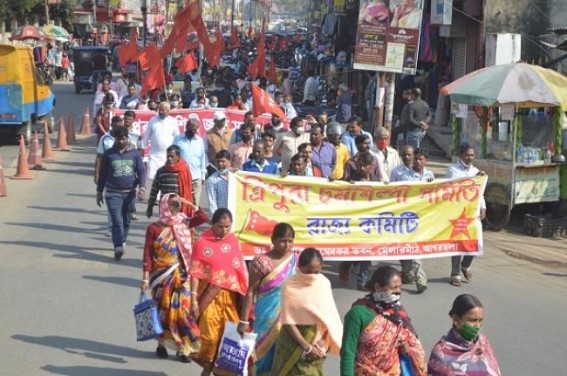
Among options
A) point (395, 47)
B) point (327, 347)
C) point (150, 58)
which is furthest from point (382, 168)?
point (150, 58)

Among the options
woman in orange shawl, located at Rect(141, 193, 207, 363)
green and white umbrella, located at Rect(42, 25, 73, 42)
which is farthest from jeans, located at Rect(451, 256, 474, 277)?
green and white umbrella, located at Rect(42, 25, 73, 42)

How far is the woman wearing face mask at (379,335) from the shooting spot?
5.58 metres

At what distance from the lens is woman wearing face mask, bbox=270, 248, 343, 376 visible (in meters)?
6.32

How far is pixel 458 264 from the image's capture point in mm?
11977

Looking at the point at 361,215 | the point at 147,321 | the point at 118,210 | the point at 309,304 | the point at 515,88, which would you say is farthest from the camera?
the point at 515,88

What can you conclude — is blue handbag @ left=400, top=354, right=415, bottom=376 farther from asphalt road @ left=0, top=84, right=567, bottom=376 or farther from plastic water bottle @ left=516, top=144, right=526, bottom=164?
plastic water bottle @ left=516, top=144, right=526, bottom=164

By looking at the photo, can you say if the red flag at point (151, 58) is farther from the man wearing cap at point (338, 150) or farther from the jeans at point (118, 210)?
the jeans at point (118, 210)

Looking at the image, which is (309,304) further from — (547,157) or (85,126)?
(85,126)

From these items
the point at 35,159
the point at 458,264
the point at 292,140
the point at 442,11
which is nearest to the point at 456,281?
the point at 458,264

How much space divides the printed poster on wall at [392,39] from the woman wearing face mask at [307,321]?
41.5ft

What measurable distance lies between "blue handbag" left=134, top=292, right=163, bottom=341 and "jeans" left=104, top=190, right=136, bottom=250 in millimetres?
4173

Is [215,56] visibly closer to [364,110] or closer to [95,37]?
[364,110]

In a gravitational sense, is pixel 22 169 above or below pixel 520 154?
below

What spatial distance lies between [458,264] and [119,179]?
3.98 metres
